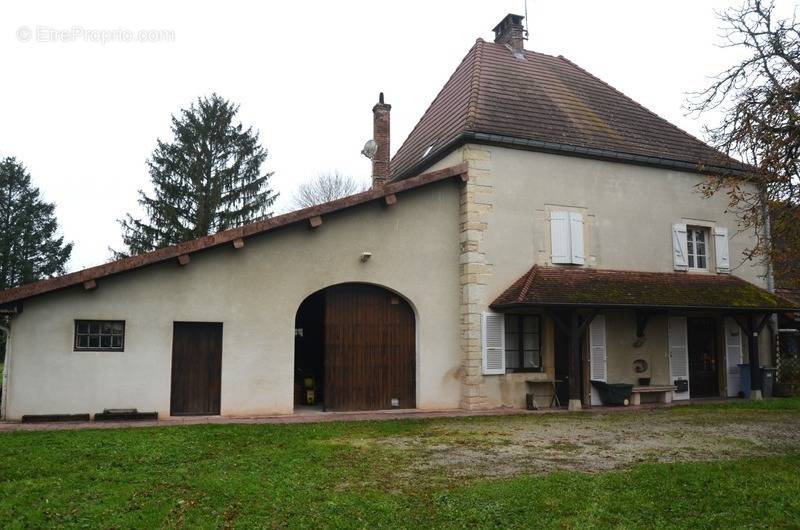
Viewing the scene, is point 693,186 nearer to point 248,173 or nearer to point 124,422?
point 124,422

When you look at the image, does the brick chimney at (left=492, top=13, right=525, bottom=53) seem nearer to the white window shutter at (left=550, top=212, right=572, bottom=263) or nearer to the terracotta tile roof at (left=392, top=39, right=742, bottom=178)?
the terracotta tile roof at (left=392, top=39, right=742, bottom=178)

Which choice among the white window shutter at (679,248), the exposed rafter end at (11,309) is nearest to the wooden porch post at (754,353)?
the white window shutter at (679,248)

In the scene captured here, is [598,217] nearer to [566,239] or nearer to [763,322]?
[566,239]

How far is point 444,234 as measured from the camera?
12984mm

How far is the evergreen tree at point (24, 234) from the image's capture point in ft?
102

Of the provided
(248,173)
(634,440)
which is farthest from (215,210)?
(634,440)

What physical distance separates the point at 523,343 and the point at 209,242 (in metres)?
6.52

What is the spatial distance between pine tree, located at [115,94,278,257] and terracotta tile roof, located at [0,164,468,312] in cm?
1487

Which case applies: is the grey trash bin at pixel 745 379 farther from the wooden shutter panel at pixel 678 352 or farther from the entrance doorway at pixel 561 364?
the entrance doorway at pixel 561 364

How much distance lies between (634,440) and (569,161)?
6.80 meters

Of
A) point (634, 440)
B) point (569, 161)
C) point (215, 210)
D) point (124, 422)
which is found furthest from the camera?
point (215, 210)

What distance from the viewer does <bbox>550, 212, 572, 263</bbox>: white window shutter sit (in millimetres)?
13492

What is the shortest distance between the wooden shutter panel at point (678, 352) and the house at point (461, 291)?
39 mm

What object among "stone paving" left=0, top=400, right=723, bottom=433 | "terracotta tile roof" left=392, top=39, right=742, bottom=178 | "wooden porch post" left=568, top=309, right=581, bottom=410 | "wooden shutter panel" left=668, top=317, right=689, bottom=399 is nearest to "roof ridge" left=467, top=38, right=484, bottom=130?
"terracotta tile roof" left=392, top=39, right=742, bottom=178
